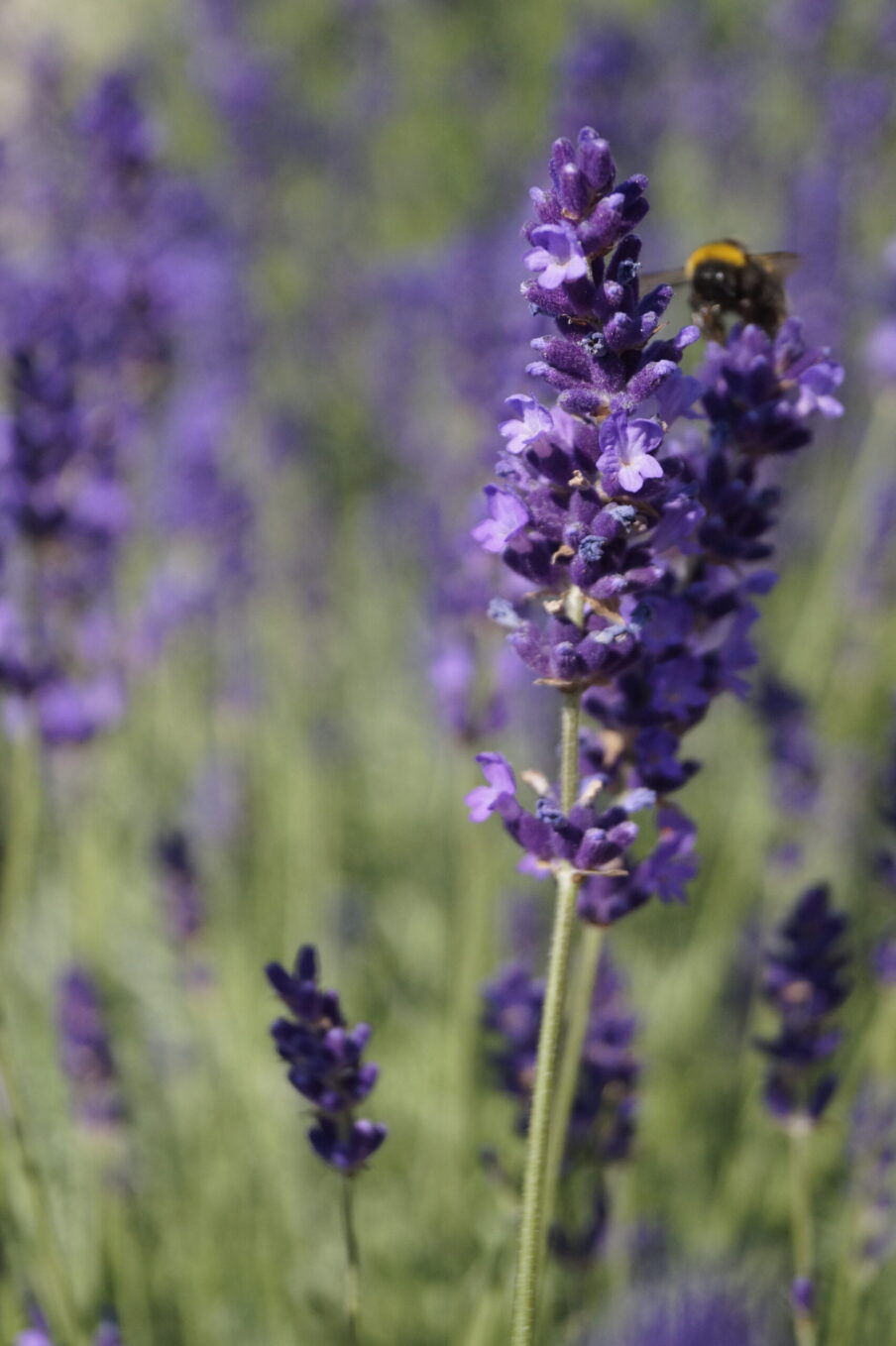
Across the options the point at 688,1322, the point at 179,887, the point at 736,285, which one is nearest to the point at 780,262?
the point at 736,285

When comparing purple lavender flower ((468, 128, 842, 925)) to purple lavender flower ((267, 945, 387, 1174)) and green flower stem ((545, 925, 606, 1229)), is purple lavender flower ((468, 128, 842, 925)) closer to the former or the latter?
green flower stem ((545, 925, 606, 1229))

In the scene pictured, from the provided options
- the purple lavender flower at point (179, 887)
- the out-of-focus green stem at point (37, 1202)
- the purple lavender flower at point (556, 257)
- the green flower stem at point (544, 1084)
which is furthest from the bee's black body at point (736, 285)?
the purple lavender flower at point (179, 887)

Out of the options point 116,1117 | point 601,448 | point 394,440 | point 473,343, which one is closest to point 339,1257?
point 116,1117

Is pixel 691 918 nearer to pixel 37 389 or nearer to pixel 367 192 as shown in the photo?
pixel 37 389

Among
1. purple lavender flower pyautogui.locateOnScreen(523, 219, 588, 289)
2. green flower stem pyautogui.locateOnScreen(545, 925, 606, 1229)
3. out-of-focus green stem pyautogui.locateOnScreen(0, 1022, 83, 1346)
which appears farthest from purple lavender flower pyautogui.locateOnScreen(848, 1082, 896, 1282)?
purple lavender flower pyautogui.locateOnScreen(523, 219, 588, 289)

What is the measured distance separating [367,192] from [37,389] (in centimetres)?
501

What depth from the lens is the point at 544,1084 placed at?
3.60 ft

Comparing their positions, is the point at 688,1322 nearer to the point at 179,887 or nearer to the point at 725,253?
the point at 179,887

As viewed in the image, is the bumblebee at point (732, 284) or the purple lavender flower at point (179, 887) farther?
the purple lavender flower at point (179, 887)

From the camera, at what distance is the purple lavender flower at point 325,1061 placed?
4.04ft

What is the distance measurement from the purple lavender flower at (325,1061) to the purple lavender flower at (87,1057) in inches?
41.4

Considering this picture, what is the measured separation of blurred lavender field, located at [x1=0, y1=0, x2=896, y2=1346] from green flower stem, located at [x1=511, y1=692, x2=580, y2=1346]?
8cm

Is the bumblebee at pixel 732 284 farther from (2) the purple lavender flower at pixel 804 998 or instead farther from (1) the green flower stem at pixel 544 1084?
(2) the purple lavender flower at pixel 804 998

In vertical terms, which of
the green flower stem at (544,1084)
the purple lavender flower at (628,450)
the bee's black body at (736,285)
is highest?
the bee's black body at (736,285)
